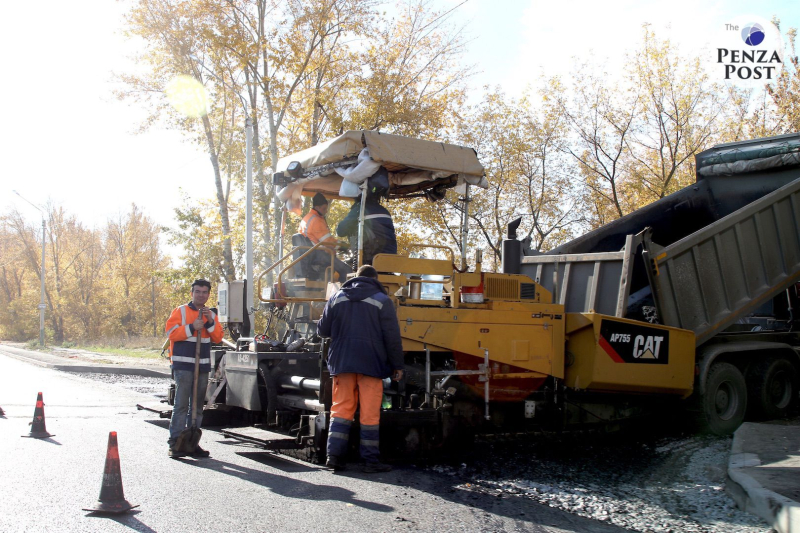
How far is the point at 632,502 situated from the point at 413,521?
5.28 feet

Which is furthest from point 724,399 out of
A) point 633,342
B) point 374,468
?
point 374,468

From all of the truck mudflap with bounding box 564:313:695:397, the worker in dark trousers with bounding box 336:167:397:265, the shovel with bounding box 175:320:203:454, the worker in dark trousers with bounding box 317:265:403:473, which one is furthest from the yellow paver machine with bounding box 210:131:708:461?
the shovel with bounding box 175:320:203:454

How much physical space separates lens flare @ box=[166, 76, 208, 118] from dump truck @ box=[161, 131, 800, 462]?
14.6m

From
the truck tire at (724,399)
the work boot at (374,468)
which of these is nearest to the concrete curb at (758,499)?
the truck tire at (724,399)

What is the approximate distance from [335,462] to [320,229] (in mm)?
2442

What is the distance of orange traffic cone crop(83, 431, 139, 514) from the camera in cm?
436

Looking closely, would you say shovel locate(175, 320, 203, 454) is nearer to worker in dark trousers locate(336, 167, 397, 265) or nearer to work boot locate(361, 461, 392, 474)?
work boot locate(361, 461, 392, 474)

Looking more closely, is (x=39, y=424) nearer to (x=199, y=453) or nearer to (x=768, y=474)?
(x=199, y=453)

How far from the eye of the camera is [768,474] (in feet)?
16.3

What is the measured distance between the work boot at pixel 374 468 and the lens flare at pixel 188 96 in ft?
57.7

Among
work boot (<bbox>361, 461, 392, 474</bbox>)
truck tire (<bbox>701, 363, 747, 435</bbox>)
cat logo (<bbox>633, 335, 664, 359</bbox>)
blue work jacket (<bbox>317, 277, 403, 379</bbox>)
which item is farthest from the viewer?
truck tire (<bbox>701, 363, 747, 435</bbox>)

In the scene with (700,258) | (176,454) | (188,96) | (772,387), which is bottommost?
(176,454)

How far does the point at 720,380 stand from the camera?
308 inches

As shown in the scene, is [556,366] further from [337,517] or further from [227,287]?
[227,287]
